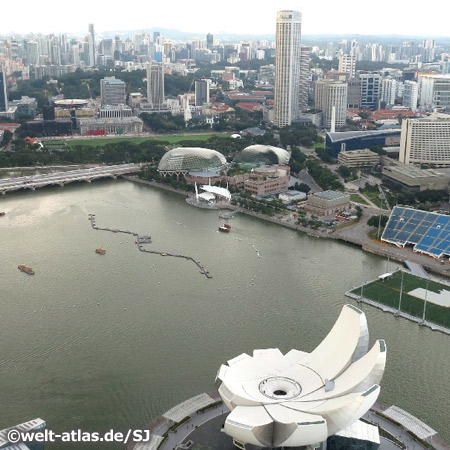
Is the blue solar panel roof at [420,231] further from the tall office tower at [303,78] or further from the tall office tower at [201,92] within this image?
the tall office tower at [201,92]

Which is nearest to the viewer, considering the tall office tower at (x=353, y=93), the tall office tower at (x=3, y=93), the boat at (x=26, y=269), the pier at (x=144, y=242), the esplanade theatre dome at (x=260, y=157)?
the boat at (x=26, y=269)

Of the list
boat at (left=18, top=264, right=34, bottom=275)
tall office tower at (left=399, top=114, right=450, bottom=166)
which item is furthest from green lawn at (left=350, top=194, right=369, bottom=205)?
boat at (left=18, top=264, right=34, bottom=275)

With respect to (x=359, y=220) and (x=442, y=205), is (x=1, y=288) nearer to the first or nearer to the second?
(x=359, y=220)

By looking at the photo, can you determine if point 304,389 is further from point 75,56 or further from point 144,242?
point 75,56

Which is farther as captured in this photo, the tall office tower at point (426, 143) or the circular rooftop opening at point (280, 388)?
the tall office tower at point (426, 143)

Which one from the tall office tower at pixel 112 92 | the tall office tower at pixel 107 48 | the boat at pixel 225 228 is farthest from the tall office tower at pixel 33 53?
the boat at pixel 225 228

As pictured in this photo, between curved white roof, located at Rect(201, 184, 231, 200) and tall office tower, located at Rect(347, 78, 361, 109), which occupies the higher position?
tall office tower, located at Rect(347, 78, 361, 109)

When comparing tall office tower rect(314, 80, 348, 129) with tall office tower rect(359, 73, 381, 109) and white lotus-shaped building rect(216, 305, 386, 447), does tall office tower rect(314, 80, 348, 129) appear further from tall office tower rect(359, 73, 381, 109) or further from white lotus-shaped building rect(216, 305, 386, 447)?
white lotus-shaped building rect(216, 305, 386, 447)
